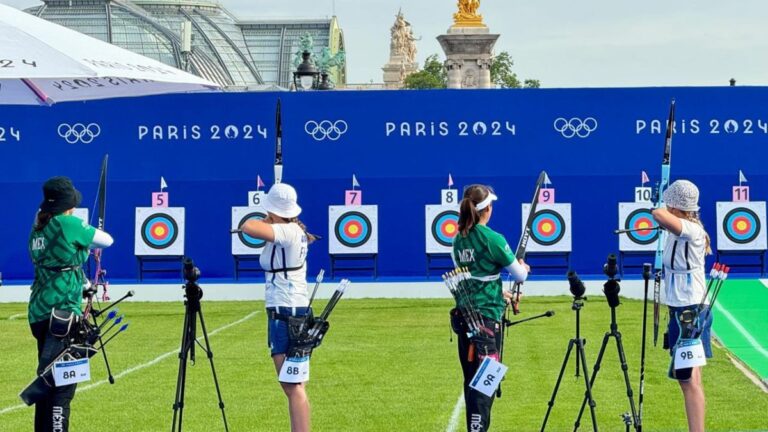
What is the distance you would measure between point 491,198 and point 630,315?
31.8 ft

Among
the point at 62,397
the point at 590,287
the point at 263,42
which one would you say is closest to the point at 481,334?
the point at 62,397

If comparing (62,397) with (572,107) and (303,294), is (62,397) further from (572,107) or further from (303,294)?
(572,107)

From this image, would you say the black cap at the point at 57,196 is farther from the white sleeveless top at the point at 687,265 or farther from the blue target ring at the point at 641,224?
the blue target ring at the point at 641,224

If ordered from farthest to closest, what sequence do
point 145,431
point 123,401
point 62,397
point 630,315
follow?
point 630,315 → point 123,401 → point 145,431 → point 62,397

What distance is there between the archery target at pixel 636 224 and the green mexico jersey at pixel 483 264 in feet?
44.2

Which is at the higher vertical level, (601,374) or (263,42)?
(263,42)

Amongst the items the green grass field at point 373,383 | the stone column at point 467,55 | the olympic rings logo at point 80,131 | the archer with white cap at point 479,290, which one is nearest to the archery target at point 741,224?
the green grass field at point 373,383

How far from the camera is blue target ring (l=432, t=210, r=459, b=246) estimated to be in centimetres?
2141

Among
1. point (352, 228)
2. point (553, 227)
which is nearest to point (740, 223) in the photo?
point (553, 227)

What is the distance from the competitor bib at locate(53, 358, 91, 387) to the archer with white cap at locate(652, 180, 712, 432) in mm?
3176

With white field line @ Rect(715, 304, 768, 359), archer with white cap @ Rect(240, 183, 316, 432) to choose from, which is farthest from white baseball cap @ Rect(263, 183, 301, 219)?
white field line @ Rect(715, 304, 768, 359)

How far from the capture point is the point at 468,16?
228 feet

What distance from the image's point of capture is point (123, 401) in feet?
35.8

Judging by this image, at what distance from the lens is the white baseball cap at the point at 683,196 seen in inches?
324
